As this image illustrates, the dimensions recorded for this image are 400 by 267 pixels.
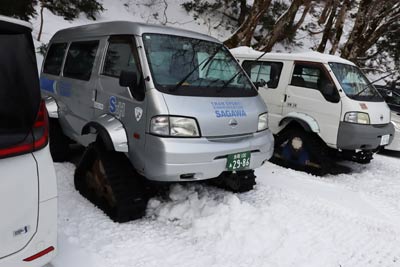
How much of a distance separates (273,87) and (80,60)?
3.57m

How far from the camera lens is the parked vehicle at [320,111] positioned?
5625 millimetres

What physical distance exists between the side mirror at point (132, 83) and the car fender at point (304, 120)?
349cm

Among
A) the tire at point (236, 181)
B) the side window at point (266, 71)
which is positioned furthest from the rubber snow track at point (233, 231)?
the side window at point (266, 71)

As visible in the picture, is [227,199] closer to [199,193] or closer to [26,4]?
[199,193]

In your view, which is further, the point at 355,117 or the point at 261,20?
the point at 261,20

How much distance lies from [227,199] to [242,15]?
578 inches

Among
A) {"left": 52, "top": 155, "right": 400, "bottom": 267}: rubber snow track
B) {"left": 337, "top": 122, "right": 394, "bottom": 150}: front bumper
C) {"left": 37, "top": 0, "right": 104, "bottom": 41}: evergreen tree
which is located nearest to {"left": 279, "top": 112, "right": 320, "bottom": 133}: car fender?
{"left": 337, "top": 122, "right": 394, "bottom": 150}: front bumper

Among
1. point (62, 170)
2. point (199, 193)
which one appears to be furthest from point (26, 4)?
point (199, 193)

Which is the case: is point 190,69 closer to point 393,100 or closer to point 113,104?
point 113,104

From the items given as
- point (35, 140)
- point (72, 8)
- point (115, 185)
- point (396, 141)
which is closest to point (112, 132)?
point (115, 185)

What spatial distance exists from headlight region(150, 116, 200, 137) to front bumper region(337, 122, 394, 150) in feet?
10.9

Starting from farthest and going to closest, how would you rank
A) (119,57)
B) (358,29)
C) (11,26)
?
1. (358,29)
2. (119,57)
3. (11,26)

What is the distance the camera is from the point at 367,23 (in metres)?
11.5

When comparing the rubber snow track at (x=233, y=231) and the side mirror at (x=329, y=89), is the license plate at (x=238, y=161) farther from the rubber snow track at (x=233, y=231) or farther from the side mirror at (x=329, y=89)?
the side mirror at (x=329, y=89)
